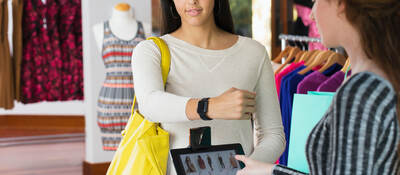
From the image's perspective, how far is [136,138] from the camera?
54.9 inches

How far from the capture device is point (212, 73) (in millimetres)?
1443

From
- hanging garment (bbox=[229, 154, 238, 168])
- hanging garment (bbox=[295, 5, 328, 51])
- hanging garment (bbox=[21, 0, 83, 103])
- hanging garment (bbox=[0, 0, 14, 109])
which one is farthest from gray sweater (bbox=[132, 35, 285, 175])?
hanging garment (bbox=[21, 0, 83, 103])

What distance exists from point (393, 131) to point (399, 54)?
A: 0.50 feet

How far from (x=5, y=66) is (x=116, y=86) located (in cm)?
→ 247

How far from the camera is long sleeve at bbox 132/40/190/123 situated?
4.07ft

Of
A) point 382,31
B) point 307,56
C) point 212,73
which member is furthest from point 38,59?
point 382,31

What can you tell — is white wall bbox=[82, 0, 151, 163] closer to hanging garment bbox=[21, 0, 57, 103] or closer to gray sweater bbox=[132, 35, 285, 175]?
hanging garment bbox=[21, 0, 57, 103]

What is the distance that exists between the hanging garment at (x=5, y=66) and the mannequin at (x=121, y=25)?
6.75 feet

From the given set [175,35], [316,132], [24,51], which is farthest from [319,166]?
[24,51]

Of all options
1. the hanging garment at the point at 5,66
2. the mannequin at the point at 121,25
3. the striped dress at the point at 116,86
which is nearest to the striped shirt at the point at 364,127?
the striped dress at the point at 116,86

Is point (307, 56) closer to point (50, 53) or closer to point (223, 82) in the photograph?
point (223, 82)

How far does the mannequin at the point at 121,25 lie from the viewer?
447cm

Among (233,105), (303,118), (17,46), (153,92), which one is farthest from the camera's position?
(17,46)

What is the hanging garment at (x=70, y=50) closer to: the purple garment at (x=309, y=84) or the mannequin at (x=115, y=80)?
the mannequin at (x=115, y=80)
